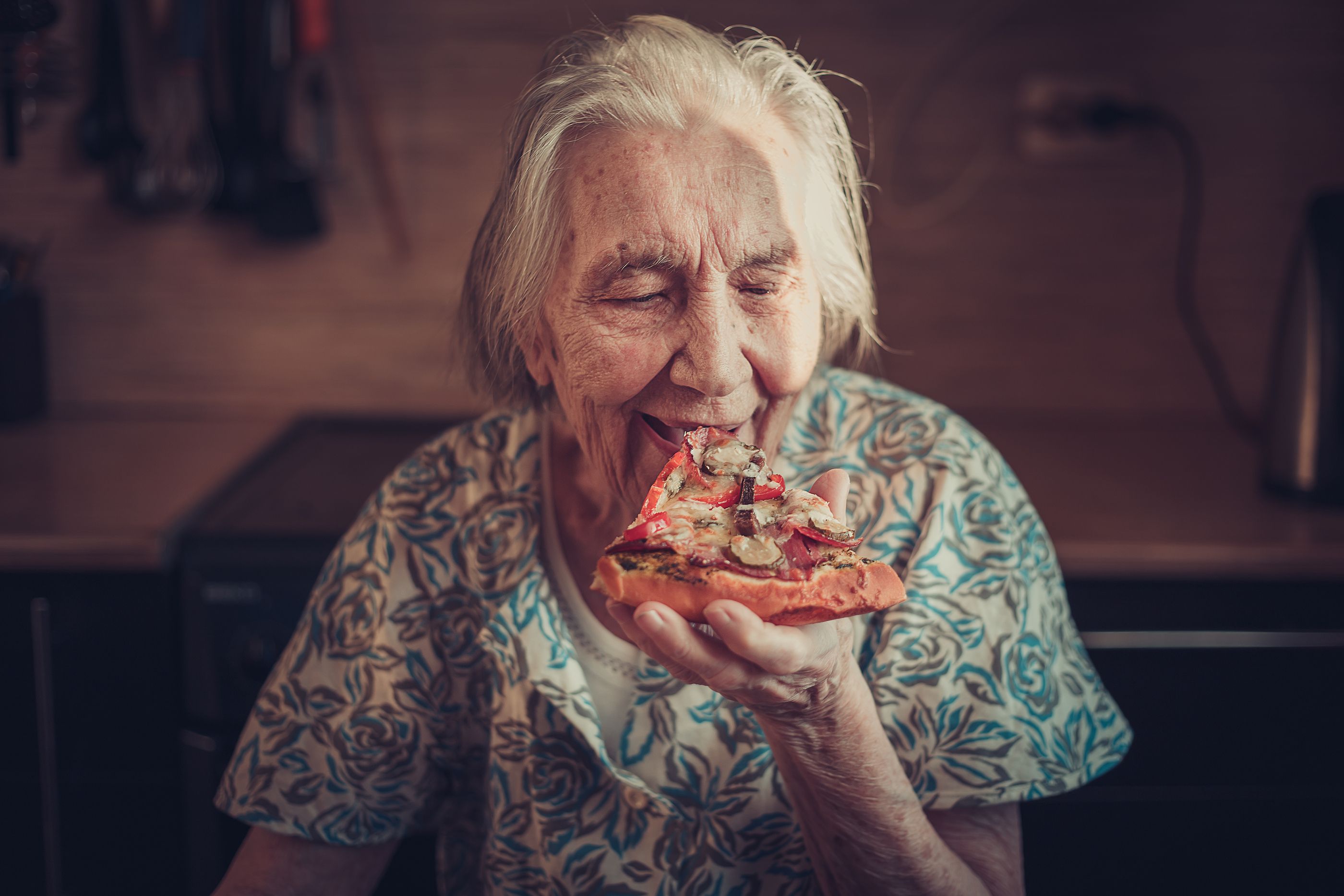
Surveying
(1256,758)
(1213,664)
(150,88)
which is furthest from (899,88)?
(150,88)

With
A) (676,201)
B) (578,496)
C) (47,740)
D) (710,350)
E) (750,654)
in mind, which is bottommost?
(47,740)

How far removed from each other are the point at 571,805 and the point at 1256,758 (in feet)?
3.32

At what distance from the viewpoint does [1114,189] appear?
1879 mm

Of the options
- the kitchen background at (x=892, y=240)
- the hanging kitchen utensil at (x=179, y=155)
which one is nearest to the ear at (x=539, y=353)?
the kitchen background at (x=892, y=240)

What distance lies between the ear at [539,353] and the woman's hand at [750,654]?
1.07 feet

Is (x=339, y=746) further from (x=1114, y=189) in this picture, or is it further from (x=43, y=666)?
(x=1114, y=189)

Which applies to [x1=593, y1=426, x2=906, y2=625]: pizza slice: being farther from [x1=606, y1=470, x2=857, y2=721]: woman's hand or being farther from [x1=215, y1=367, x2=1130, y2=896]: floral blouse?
[x1=215, y1=367, x2=1130, y2=896]: floral blouse

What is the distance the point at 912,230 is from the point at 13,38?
1.38 m

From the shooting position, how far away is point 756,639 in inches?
26.4

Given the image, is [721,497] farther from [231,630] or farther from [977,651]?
[231,630]

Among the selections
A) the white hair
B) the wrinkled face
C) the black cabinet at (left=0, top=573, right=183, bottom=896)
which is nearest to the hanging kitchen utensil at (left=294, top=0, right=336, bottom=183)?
the black cabinet at (left=0, top=573, right=183, bottom=896)

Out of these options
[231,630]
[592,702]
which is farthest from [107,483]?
[592,702]

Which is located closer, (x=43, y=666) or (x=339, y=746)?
(x=339, y=746)

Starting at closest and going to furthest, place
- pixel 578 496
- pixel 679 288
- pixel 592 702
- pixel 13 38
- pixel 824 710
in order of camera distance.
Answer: pixel 824 710 → pixel 679 288 → pixel 592 702 → pixel 578 496 → pixel 13 38
